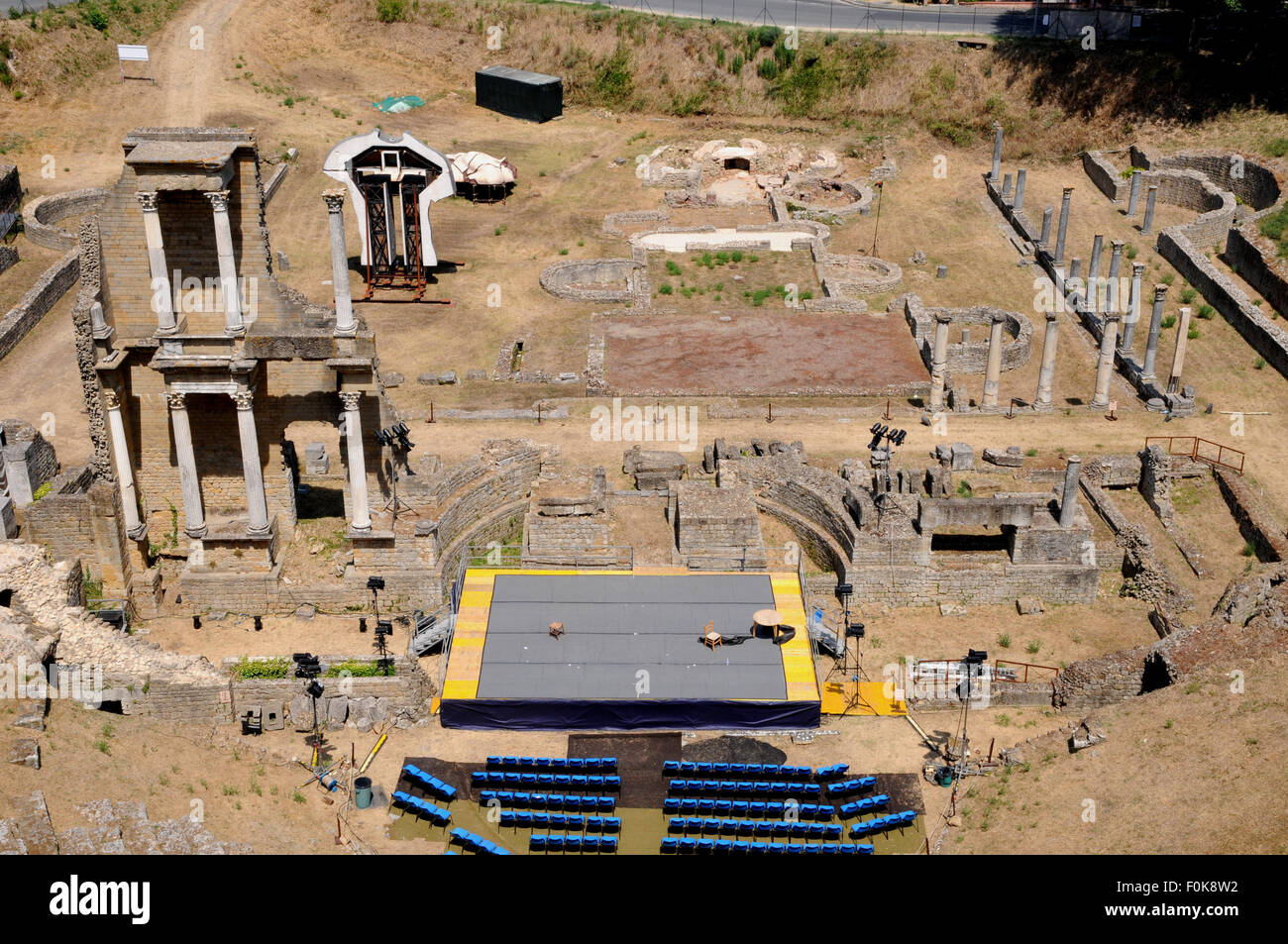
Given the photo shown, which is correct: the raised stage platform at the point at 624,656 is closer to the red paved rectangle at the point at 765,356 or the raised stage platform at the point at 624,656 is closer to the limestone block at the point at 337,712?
the limestone block at the point at 337,712

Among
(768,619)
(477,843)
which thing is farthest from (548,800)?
(768,619)

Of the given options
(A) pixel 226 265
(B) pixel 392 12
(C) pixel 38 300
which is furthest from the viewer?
(B) pixel 392 12

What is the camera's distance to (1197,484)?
47344 millimetres

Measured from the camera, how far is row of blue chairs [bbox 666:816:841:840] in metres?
32.4

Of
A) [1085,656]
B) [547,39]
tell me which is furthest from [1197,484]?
[547,39]

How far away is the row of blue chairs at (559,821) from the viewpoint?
3269 cm

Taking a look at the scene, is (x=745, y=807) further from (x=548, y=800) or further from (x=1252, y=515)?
(x=1252, y=515)

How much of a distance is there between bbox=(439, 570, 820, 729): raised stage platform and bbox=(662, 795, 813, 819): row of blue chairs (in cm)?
328

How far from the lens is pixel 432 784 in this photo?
33812 mm

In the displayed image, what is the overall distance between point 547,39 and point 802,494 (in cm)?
5639

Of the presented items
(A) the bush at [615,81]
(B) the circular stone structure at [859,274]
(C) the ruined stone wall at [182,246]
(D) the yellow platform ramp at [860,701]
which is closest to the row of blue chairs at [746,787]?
(D) the yellow platform ramp at [860,701]

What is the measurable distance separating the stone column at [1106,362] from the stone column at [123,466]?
32.4 metres

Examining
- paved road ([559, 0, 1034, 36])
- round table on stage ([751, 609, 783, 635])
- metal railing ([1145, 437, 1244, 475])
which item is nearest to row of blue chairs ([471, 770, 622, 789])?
round table on stage ([751, 609, 783, 635])

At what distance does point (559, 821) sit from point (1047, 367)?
28131 millimetres
